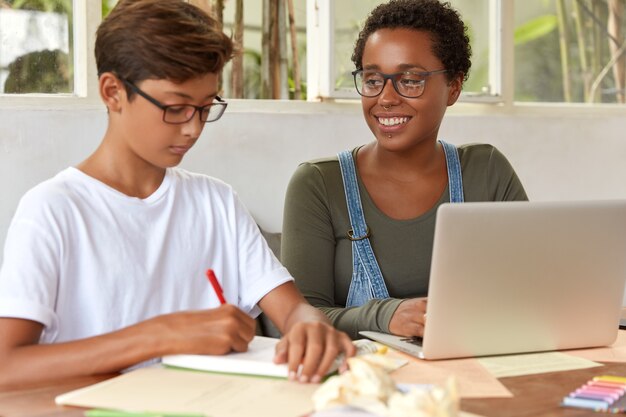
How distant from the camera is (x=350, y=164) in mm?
2334

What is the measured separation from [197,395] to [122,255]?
1.47 ft

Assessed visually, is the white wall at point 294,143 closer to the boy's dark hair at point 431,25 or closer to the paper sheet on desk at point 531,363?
the boy's dark hair at point 431,25

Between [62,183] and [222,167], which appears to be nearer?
[62,183]

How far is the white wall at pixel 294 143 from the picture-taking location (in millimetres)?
2738

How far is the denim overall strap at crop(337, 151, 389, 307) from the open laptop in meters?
0.45

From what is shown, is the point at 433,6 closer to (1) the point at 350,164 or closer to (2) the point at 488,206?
(1) the point at 350,164

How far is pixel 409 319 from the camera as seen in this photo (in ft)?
5.75

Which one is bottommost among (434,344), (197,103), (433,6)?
(434,344)

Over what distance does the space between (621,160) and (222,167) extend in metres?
1.64

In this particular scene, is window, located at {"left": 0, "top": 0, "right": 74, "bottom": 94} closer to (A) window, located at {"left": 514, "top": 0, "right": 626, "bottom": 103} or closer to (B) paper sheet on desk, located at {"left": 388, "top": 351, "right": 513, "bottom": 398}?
(B) paper sheet on desk, located at {"left": 388, "top": 351, "right": 513, "bottom": 398}

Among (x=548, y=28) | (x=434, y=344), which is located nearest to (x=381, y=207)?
(x=434, y=344)

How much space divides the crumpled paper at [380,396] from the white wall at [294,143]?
1.79 meters

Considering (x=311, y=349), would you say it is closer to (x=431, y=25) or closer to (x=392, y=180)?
(x=392, y=180)

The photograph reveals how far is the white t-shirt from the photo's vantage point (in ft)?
5.09
